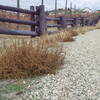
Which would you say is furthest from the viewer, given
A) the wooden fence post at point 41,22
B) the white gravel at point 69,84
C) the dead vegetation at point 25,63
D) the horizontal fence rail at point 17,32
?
the wooden fence post at point 41,22

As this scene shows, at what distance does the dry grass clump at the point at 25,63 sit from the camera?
127 inches

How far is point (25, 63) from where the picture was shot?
3266 mm

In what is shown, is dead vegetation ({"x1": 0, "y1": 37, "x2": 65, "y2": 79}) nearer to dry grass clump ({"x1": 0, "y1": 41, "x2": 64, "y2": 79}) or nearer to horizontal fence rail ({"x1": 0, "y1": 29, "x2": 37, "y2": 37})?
dry grass clump ({"x1": 0, "y1": 41, "x2": 64, "y2": 79})

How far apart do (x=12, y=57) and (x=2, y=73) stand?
9.8 inches

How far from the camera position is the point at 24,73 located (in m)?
3.22

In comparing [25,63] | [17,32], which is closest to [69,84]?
[25,63]

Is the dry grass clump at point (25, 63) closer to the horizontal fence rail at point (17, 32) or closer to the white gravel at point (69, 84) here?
the white gravel at point (69, 84)

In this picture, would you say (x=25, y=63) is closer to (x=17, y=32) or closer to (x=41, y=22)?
(x=17, y=32)

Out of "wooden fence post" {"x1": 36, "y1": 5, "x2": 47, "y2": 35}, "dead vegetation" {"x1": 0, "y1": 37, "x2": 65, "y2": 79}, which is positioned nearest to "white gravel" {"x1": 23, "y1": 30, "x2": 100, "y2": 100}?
"dead vegetation" {"x1": 0, "y1": 37, "x2": 65, "y2": 79}

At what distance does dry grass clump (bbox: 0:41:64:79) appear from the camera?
322 cm

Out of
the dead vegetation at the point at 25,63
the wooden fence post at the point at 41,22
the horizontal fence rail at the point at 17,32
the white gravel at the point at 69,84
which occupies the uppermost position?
the wooden fence post at the point at 41,22

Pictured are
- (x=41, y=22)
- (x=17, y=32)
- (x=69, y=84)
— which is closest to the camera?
(x=69, y=84)

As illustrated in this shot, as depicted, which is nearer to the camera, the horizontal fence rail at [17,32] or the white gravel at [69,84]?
the white gravel at [69,84]

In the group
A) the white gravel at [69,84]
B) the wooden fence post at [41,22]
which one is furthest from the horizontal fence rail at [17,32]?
the white gravel at [69,84]
